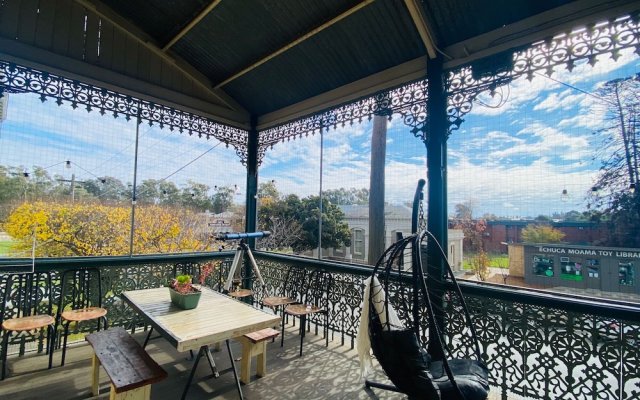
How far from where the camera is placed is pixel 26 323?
9.37 ft

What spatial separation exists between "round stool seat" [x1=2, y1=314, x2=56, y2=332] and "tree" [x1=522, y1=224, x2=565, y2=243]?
4.57 m

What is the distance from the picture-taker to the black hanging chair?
6.59 feet

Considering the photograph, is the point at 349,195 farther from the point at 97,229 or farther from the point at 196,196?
the point at 97,229

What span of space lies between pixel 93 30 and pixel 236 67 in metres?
1.70

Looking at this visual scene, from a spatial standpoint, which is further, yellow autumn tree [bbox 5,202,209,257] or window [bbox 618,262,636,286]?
yellow autumn tree [bbox 5,202,209,257]

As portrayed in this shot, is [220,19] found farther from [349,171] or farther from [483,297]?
[483,297]

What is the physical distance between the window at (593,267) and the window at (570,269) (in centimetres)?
6

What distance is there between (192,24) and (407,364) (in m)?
4.16

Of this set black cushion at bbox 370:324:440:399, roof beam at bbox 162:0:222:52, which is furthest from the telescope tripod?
roof beam at bbox 162:0:222:52

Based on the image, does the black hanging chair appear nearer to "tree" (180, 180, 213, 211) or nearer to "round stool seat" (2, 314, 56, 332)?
"round stool seat" (2, 314, 56, 332)

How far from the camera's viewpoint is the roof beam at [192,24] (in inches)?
135

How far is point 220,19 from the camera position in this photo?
3662mm

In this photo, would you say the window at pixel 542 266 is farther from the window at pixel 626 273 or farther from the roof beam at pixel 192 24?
the roof beam at pixel 192 24

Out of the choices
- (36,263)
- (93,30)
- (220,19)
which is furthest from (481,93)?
(36,263)
